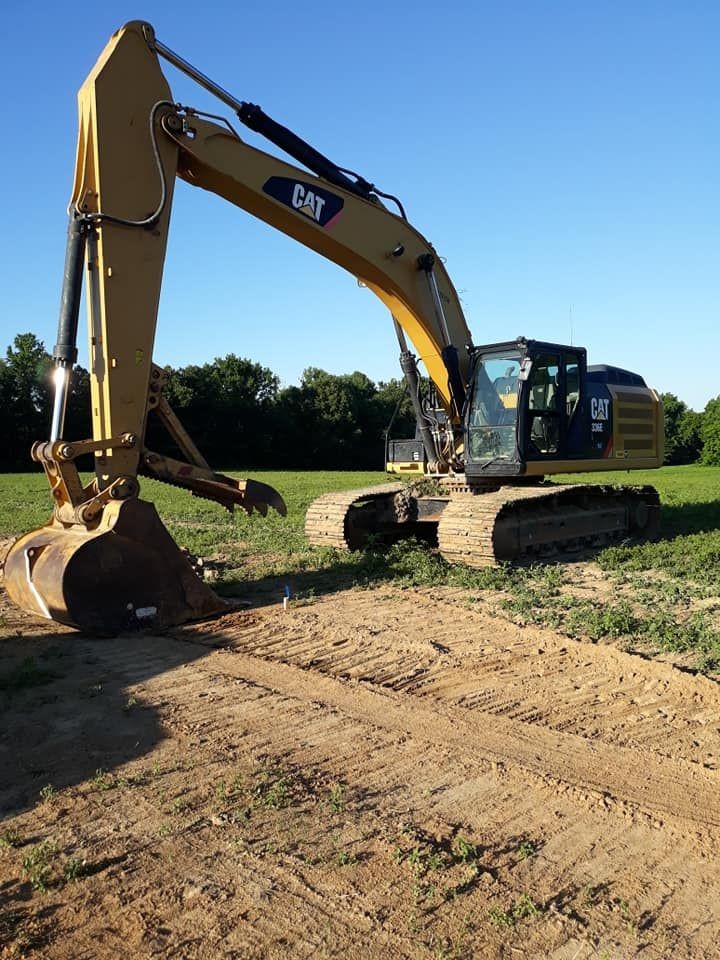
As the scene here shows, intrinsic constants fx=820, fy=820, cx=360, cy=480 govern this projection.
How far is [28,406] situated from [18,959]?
169 feet

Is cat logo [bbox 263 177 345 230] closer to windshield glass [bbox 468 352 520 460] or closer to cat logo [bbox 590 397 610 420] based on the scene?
windshield glass [bbox 468 352 520 460]

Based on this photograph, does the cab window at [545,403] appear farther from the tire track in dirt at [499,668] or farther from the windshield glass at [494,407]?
the tire track in dirt at [499,668]

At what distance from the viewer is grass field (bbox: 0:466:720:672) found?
297 inches

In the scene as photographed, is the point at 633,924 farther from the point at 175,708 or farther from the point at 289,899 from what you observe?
the point at 175,708

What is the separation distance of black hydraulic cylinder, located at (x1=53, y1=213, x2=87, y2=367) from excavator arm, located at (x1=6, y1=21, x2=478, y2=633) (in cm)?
1

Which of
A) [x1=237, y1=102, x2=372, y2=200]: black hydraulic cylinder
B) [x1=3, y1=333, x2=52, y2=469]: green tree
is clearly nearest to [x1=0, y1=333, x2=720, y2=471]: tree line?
[x1=3, y1=333, x2=52, y2=469]: green tree

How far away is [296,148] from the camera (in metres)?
9.93

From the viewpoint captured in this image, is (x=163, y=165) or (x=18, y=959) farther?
(x=163, y=165)

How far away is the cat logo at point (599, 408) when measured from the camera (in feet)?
41.5

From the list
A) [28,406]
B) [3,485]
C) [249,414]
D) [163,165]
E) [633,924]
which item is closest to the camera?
[633,924]

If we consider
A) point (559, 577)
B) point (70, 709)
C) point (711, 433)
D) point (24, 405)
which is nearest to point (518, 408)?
point (559, 577)

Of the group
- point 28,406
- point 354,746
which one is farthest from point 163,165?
point 28,406

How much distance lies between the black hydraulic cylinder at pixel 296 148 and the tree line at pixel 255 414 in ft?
120

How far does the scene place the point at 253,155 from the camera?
923 centimetres
